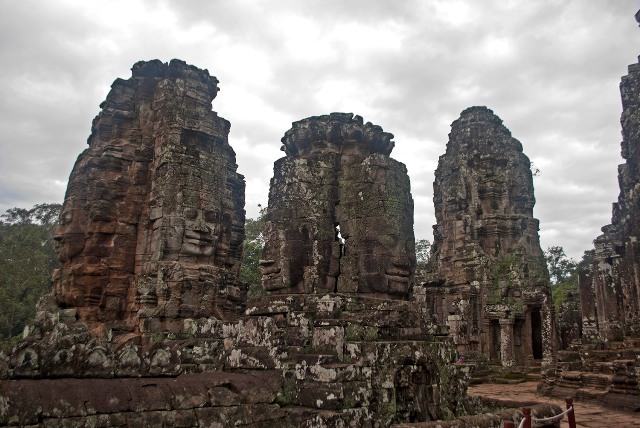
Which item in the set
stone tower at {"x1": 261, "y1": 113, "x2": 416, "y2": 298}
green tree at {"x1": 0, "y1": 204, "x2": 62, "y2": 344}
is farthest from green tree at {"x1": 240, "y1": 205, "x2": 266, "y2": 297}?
stone tower at {"x1": 261, "y1": 113, "x2": 416, "y2": 298}

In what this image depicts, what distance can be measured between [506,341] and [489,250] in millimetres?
4365

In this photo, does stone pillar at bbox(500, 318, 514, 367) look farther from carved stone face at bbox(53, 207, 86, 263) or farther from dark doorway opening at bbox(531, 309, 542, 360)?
carved stone face at bbox(53, 207, 86, 263)

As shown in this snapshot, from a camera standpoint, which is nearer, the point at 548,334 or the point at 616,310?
the point at 616,310

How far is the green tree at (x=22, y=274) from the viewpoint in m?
25.4

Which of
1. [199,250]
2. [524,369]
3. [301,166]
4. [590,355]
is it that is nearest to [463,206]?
[524,369]

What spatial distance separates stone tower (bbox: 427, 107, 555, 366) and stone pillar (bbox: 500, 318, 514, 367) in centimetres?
4

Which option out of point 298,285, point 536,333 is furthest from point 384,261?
point 536,333

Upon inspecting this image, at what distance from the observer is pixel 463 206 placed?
23.4 meters

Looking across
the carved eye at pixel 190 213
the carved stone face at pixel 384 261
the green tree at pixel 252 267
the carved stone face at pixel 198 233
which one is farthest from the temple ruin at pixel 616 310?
the green tree at pixel 252 267

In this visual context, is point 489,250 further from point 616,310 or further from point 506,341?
point 616,310

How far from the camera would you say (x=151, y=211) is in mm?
11797

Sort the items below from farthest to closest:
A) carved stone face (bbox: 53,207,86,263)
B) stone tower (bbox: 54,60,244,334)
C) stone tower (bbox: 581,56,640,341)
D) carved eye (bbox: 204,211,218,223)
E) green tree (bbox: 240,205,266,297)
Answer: green tree (bbox: 240,205,266,297) → stone tower (bbox: 581,56,640,341) → carved stone face (bbox: 53,207,86,263) → carved eye (bbox: 204,211,218,223) → stone tower (bbox: 54,60,244,334)

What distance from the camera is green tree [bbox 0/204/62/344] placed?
25406 mm

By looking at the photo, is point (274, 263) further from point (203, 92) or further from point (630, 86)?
point (630, 86)
